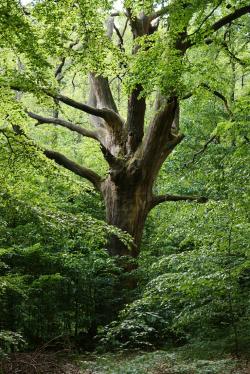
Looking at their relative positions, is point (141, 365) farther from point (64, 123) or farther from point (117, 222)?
point (64, 123)

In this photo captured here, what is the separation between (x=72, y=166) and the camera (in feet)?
39.6

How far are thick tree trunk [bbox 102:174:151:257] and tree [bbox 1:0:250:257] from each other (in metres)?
0.03

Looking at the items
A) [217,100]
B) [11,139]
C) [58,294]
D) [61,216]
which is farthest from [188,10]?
[217,100]

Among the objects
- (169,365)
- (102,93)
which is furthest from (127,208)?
(169,365)

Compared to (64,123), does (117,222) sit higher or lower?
lower

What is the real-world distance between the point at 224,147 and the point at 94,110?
463 centimetres

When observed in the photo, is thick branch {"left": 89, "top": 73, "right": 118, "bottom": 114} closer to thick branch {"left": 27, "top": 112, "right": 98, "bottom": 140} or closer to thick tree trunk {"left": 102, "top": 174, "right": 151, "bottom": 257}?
thick branch {"left": 27, "top": 112, "right": 98, "bottom": 140}

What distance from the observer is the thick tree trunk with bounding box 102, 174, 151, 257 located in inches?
440

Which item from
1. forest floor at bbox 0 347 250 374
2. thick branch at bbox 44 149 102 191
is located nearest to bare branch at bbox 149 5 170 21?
thick branch at bbox 44 149 102 191

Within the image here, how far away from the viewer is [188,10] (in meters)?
7.56

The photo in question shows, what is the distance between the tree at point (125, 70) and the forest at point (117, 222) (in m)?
0.03

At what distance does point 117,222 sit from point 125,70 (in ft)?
13.3

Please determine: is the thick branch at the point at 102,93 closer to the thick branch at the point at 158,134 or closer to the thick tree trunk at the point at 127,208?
the thick branch at the point at 158,134

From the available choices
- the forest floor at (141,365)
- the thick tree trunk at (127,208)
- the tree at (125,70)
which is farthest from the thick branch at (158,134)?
the forest floor at (141,365)
